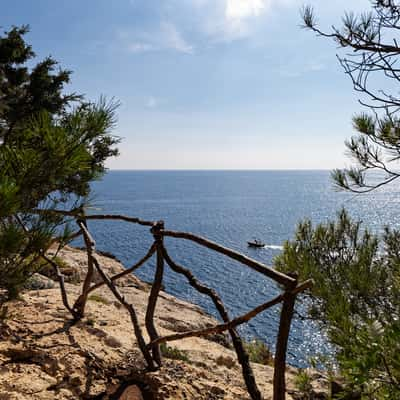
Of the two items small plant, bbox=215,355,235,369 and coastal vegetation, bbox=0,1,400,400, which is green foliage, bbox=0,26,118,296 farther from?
small plant, bbox=215,355,235,369

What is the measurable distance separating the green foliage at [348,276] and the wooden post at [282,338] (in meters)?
0.35

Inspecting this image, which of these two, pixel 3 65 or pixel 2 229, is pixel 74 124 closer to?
pixel 2 229

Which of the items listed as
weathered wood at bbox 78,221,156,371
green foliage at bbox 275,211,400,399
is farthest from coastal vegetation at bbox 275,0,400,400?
weathered wood at bbox 78,221,156,371

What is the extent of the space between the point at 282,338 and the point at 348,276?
5.61 feet

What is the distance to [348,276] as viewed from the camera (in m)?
3.44

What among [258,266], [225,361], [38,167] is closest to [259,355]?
[225,361]

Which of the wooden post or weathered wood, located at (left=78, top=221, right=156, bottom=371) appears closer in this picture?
the wooden post

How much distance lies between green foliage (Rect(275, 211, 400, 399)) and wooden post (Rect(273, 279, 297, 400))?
13.9 inches

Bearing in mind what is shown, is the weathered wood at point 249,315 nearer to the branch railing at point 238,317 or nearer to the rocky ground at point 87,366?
the branch railing at point 238,317

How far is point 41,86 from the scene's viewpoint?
11391 mm

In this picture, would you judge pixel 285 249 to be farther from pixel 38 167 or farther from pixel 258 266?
pixel 38 167

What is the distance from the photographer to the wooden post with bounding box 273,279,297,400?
2.09 metres

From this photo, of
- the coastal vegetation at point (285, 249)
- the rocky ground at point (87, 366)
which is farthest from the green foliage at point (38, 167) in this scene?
the rocky ground at point (87, 366)

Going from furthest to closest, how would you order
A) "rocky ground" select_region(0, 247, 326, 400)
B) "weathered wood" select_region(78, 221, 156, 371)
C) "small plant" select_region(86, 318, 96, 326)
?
"small plant" select_region(86, 318, 96, 326) → "weathered wood" select_region(78, 221, 156, 371) → "rocky ground" select_region(0, 247, 326, 400)
